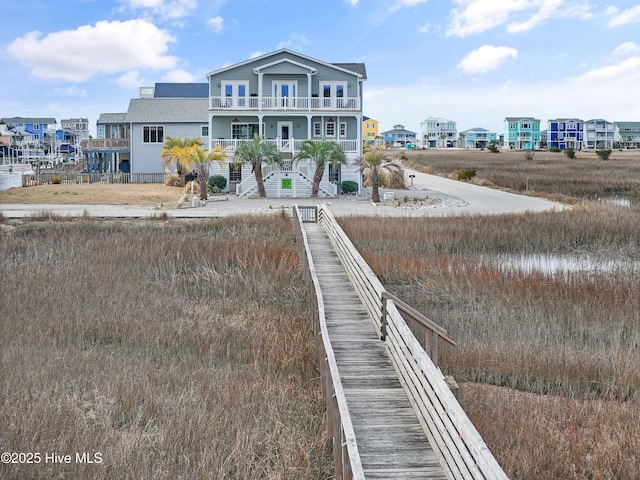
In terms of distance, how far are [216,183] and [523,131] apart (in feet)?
→ 519

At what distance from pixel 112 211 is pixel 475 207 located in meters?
16.5

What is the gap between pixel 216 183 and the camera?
1658 inches

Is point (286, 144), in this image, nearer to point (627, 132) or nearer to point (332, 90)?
point (332, 90)

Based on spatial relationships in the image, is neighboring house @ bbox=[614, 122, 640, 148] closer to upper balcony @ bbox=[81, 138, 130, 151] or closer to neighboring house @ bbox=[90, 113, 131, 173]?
neighboring house @ bbox=[90, 113, 131, 173]

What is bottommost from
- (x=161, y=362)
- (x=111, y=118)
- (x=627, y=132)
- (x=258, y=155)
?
(x=161, y=362)

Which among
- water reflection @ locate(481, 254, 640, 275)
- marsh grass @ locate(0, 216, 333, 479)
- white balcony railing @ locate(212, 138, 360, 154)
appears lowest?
marsh grass @ locate(0, 216, 333, 479)

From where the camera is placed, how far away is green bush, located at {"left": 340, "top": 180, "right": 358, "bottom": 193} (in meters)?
42.1

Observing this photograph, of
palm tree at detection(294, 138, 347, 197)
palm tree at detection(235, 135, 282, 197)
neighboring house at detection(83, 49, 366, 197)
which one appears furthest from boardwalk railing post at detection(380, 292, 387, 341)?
neighboring house at detection(83, 49, 366, 197)

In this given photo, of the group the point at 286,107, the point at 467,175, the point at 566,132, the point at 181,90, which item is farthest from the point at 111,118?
the point at 566,132

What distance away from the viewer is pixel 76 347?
41.1 feet

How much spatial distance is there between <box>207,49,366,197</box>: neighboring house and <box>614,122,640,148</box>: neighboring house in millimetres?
143753

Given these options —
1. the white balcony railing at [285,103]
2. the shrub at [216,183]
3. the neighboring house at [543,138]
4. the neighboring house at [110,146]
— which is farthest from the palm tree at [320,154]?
the neighboring house at [543,138]

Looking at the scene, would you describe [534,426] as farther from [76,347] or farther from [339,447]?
[76,347]

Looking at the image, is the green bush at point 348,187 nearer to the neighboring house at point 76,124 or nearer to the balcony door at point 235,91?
the balcony door at point 235,91
